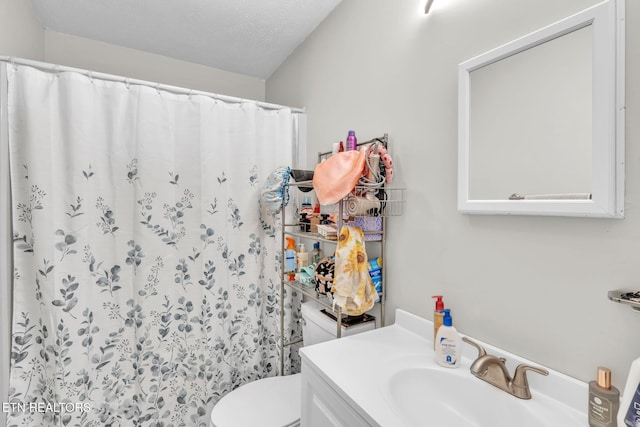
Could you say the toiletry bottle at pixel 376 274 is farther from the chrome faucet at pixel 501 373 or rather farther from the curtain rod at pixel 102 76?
the curtain rod at pixel 102 76

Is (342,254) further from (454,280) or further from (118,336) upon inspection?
(118,336)

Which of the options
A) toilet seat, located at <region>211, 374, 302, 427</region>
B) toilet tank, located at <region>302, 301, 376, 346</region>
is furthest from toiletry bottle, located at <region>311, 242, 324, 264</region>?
toilet seat, located at <region>211, 374, 302, 427</region>

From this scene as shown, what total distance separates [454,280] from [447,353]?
24 cm

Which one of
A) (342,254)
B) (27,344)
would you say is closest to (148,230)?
(27,344)

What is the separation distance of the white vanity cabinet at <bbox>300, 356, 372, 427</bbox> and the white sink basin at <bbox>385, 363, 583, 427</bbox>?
0.41 feet

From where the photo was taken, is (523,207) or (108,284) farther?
(108,284)

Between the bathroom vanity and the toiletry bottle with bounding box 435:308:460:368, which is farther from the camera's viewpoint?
the toiletry bottle with bounding box 435:308:460:368

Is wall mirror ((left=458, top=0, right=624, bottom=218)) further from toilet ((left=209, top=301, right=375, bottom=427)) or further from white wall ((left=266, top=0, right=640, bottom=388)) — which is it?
toilet ((left=209, top=301, right=375, bottom=427))

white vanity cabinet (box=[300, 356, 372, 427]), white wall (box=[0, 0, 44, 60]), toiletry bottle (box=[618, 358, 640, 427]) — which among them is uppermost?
white wall (box=[0, 0, 44, 60])

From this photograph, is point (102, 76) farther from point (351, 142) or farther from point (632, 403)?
point (632, 403)

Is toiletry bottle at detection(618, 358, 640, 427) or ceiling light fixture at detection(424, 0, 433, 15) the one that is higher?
ceiling light fixture at detection(424, 0, 433, 15)

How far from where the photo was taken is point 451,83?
1012 mm

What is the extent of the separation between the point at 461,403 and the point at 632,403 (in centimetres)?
A: 40

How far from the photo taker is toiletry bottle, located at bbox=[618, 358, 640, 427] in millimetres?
544
